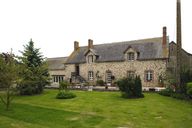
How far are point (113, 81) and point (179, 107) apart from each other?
18969 millimetres

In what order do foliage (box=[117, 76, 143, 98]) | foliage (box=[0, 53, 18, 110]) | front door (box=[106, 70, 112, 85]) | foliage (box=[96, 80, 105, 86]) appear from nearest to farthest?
foliage (box=[0, 53, 18, 110]), foliage (box=[117, 76, 143, 98]), foliage (box=[96, 80, 105, 86]), front door (box=[106, 70, 112, 85])

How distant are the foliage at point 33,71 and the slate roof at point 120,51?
431 inches

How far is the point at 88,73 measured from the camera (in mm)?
42969

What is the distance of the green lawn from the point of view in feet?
52.1

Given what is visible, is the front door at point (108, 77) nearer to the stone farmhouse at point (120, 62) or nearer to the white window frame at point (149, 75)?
the stone farmhouse at point (120, 62)

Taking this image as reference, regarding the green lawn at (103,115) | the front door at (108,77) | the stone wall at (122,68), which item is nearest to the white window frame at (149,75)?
the stone wall at (122,68)

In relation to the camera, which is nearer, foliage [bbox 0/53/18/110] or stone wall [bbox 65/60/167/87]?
foliage [bbox 0/53/18/110]

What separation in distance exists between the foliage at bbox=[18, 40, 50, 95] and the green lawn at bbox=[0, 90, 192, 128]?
7.97m

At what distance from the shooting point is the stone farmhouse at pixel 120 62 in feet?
118

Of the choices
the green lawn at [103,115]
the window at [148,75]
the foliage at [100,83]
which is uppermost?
the window at [148,75]

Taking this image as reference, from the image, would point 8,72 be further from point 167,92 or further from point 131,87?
point 167,92

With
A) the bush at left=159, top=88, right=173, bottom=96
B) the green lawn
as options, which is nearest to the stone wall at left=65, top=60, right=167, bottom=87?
the bush at left=159, top=88, right=173, bottom=96

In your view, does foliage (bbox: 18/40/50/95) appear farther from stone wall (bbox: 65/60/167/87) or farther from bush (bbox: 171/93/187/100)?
bush (bbox: 171/93/187/100)

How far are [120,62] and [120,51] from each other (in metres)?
2.46
